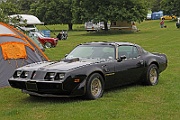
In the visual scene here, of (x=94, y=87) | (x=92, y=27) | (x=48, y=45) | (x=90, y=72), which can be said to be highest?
(x=90, y=72)

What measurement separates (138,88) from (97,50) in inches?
62.1

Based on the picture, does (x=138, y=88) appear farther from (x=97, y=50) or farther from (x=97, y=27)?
(x=97, y=27)

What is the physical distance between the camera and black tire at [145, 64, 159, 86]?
10516 mm

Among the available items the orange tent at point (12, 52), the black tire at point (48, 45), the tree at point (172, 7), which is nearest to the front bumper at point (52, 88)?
the orange tent at point (12, 52)

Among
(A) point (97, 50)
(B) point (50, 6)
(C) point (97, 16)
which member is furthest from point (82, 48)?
(B) point (50, 6)

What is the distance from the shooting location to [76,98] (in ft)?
29.2

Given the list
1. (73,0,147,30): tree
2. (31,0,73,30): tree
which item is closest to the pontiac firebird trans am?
(73,0,147,30): tree

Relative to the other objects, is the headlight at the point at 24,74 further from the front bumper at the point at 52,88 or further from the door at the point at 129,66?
the door at the point at 129,66

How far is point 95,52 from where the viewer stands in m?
9.70

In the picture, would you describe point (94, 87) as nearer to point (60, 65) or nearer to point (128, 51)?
point (60, 65)

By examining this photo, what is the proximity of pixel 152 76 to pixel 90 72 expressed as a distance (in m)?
2.86

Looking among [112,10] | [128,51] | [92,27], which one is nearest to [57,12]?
[92,27]

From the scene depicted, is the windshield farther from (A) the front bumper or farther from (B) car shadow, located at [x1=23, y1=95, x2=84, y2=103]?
(A) the front bumper

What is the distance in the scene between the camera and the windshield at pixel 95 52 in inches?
376
